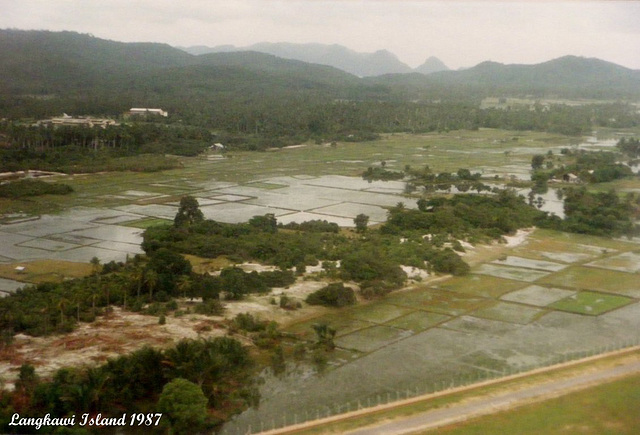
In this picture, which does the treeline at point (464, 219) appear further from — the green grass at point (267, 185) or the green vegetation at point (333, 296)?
the green grass at point (267, 185)

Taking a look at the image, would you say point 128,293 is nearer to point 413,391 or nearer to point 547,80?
point 413,391

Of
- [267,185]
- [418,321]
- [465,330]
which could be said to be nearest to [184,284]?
[418,321]

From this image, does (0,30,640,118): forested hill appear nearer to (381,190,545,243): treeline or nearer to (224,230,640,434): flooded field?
(381,190,545,243): treeline

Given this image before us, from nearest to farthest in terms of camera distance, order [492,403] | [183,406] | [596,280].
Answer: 1. [183,406]
2. [492,403]
3. [596,280]

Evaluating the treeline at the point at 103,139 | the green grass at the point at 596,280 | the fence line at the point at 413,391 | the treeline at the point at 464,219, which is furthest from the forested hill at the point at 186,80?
the fence line at the point at 413,391

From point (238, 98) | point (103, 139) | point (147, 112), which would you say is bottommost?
point (103, 139)

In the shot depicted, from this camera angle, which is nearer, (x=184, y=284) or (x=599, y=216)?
(x=184, y=284)

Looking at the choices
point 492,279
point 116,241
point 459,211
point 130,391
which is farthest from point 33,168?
point 130,391

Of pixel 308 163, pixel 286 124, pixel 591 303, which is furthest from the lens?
pixel 286 124
